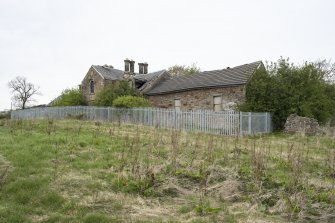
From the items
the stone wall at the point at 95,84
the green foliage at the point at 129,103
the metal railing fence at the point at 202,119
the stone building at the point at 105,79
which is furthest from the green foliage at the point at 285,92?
the stone wall at the point at 95,84

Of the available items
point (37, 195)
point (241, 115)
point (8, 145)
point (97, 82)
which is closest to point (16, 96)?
point (97, 82)

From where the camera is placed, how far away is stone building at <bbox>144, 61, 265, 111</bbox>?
24.5m

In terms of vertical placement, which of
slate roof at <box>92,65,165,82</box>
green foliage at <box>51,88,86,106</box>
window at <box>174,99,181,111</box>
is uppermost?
slate roof at <box>92,65,165,82</box>

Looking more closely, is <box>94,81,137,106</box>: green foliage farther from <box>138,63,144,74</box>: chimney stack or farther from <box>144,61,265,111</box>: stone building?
<box>138,63,144,74</box>: chimney stack

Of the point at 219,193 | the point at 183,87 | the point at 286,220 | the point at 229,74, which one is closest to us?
the point at 286,220

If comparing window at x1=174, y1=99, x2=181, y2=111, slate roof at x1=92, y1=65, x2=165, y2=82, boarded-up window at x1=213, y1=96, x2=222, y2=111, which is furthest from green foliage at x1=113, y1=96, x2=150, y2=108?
slate roof at x1=92, y1=65, x2=165, y2=82

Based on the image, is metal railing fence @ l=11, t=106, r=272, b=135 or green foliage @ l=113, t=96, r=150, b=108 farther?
green foliage @ l=113, t=96, r=150, b=108

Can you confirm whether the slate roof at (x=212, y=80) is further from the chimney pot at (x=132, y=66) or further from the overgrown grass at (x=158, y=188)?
the overgrown grass at (x=158, y=188)

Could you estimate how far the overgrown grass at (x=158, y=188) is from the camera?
18.3ft

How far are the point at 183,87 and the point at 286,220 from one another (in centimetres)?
2342

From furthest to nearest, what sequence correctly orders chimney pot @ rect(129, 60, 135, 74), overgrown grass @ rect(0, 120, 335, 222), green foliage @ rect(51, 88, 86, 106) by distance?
chimney pot @ rect(129, 60, 135, 74) → green foliage @ rect(51, 88, 86, 106) → overgrown grass @ rect(0, 120, 335, 222)

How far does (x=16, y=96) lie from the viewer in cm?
6297

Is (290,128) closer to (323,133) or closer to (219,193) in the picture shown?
(323,133)

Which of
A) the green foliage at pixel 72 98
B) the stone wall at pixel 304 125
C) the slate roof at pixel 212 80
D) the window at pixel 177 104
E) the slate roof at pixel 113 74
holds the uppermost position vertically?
the slate roof at pixel 113 74
